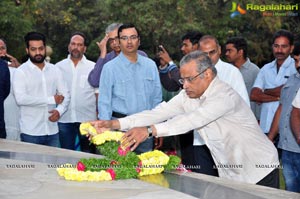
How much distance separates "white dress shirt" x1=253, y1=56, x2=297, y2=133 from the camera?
6.96 m

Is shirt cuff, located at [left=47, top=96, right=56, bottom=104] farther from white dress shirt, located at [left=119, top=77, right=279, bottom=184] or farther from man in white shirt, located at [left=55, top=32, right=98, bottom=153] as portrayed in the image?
white dress shirt, located at [left=119, top=77, right=279, bottom=184]

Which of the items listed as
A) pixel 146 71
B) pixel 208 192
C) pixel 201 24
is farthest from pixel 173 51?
pixel 208 192

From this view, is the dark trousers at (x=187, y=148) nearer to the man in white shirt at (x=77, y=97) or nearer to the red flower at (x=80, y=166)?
the man in white shirt at (x=77, y=97)

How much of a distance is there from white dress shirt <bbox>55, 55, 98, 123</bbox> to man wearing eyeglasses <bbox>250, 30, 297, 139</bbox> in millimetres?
2184

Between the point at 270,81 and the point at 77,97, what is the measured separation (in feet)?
8.34

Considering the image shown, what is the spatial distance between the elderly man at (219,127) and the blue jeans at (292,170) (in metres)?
0.96

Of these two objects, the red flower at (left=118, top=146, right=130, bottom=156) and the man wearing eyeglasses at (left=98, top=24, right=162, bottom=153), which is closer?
the red flower at (left=118, top=146, right=130, bottom=156)

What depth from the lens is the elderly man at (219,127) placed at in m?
4.65

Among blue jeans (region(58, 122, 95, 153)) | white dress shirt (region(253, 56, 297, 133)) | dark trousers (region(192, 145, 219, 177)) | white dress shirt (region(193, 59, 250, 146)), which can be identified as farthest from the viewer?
blue jeans (region(58, 122, 95, 153))

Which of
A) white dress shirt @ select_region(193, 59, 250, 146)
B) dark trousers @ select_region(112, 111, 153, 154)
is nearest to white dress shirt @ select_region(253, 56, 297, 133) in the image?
white dress shirt @ select_region(193, 59, 250, 146)

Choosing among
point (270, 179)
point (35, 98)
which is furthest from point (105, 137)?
point (35, 98)

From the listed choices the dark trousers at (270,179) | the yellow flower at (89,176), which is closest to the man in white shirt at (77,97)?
the yellow flower at (89,176)

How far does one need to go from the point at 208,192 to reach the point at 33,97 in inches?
139

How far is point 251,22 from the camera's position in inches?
720
